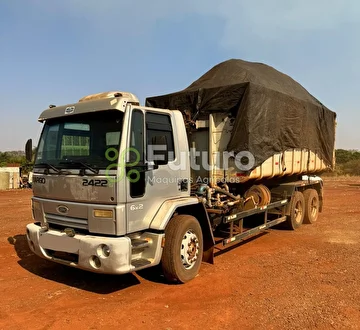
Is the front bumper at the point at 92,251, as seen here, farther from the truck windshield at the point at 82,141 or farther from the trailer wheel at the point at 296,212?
the trailer wheel at the point at 296,212

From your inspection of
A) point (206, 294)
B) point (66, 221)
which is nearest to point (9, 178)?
point (66, 221)

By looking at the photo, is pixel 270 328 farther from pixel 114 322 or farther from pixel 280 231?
pixel 280 231

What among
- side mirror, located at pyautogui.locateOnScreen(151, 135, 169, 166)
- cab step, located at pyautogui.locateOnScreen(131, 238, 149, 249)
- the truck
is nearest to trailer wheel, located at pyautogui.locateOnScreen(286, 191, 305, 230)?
the truck

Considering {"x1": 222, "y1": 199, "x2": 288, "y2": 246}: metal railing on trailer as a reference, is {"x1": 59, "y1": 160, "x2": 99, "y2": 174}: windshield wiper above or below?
above

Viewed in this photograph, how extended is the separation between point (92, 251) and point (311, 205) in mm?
7616

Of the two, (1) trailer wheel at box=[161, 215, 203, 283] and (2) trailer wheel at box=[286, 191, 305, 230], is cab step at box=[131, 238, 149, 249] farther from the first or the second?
(2) trailer wheel at box=[286, 191, 305, 230]

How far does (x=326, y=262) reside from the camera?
6.47m

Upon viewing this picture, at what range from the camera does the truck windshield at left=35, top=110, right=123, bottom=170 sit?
4688 mm

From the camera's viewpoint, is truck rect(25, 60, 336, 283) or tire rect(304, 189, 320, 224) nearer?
truck rect(25, 60, 336, 283)

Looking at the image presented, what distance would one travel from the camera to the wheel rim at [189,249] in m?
5.26

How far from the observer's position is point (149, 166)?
16.2ft

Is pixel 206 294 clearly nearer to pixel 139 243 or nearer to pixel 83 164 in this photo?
pixel 139 243

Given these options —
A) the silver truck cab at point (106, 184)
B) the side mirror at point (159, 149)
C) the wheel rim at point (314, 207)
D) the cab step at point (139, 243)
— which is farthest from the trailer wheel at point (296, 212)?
the cab step at point (139, 243)

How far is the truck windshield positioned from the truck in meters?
0.02
